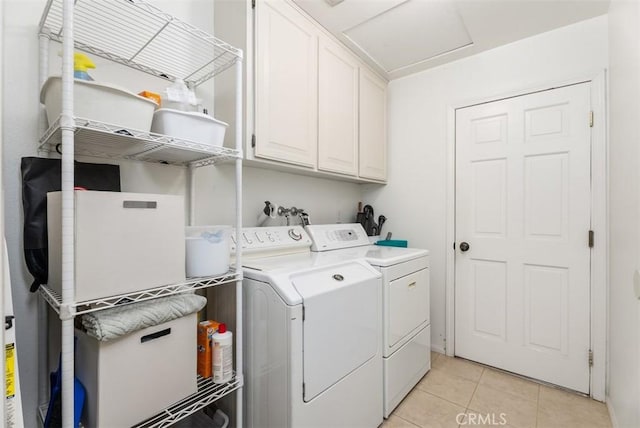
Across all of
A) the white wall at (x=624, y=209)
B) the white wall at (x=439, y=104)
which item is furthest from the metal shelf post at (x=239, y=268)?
the white wall at (x=439, y=104)

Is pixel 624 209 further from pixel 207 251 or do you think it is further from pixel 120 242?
pixel 120 242

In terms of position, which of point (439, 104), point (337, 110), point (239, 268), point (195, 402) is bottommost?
point (195, 402)

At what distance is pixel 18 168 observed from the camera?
112cm

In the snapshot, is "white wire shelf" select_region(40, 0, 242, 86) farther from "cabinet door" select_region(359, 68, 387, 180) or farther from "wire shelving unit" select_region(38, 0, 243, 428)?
"cabinet door" select_region(359, 68, 387, 180)

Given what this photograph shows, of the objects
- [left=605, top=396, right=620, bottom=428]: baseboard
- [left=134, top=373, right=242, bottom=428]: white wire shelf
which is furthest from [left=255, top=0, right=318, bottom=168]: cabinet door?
[left=605, top=396, right=620, bottom=428]: baseboard

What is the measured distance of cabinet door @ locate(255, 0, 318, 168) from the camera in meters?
1.62

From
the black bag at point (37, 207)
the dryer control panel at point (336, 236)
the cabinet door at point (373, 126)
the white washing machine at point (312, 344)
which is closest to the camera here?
the black bag at point (37, 207)

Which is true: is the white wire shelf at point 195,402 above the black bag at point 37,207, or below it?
below

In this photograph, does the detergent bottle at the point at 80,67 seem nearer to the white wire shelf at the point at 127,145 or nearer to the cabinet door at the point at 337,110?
the white wire shelf at the point at 127,145

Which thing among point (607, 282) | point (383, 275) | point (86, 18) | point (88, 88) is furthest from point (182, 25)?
point (607, 282)

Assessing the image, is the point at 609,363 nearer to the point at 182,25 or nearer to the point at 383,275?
the point at 383,275

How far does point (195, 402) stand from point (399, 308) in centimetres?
117

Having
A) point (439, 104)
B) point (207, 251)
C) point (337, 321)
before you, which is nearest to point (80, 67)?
point (207, 251)

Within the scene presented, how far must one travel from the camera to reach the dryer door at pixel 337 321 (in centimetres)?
125
